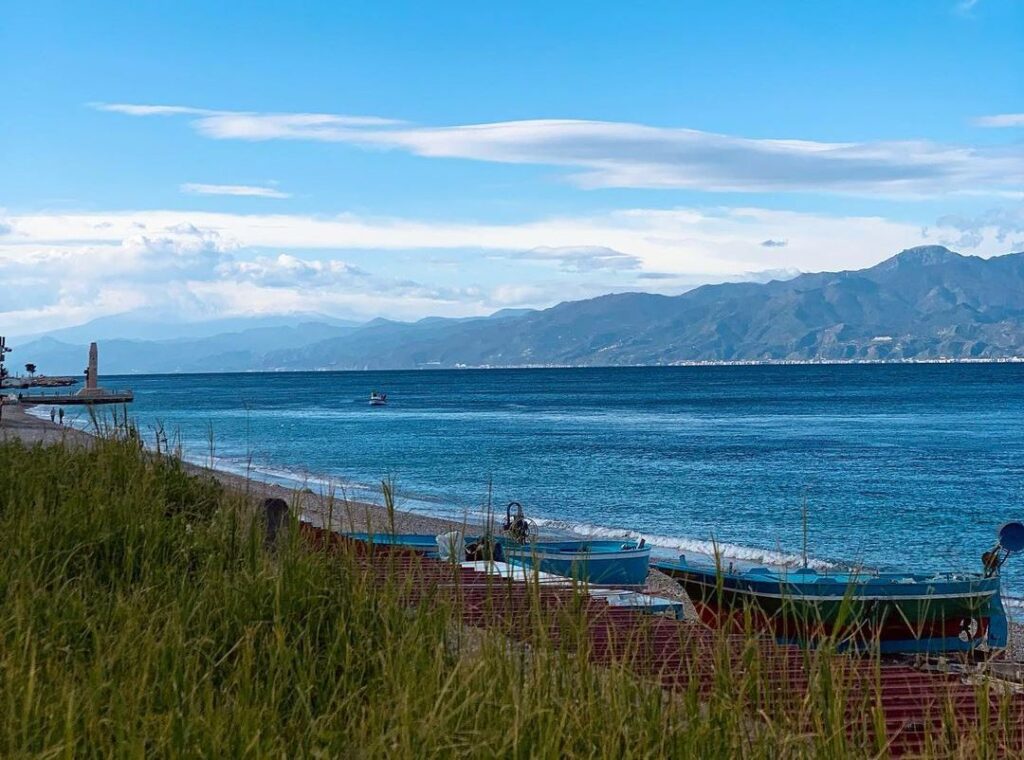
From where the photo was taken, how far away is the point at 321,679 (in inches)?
205

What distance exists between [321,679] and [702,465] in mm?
47005

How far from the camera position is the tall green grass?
4211mm

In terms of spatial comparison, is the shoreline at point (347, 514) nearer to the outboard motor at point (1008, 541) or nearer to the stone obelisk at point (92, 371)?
the outboard motor at point (1008, 541)

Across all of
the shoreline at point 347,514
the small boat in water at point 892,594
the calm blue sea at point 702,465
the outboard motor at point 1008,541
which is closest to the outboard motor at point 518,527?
the shoreline at point 347,514

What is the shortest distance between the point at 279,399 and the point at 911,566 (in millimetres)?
Answer: 115241

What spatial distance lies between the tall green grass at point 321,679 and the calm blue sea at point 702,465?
1.05 m

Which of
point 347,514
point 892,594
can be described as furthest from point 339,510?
point 892,594

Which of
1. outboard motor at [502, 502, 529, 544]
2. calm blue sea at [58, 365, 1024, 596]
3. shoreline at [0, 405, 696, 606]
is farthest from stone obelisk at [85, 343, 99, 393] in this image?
outboard motor at [502, 502, 529, 544]

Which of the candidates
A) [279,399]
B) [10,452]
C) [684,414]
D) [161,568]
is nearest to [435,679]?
[161,568]

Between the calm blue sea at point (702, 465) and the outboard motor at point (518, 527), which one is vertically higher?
the outboard motor at point (518, 527)

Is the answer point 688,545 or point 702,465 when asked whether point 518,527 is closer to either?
point 688,545

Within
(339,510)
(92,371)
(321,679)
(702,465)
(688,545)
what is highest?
(92,371)

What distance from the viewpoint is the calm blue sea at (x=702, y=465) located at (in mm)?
31781

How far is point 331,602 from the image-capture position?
6.00 m
